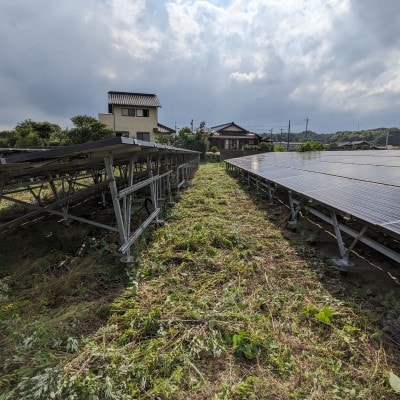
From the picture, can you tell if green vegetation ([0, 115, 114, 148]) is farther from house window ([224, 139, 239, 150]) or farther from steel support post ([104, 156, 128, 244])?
house window ([224, 139, 239, 150])

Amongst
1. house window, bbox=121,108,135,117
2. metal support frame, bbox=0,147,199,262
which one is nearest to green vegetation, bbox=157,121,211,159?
house window, bbox=121,108,135,117

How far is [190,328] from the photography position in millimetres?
2408

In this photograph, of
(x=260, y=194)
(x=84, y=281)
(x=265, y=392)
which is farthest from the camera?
(x=260, y=194)

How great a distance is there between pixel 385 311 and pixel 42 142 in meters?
23.8

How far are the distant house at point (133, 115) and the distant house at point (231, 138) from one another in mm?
13790

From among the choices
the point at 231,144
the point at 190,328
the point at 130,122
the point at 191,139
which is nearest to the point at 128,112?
the point at 130,122

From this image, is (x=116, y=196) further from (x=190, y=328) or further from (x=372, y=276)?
(x=372, y=276)

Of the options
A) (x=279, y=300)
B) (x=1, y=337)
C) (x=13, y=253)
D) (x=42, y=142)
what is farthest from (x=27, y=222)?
(x=42, y=142)

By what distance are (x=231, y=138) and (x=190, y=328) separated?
40.4m

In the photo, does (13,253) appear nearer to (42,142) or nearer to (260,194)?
(260,194)

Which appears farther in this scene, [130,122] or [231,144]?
[231,144]

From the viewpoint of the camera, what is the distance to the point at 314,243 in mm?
4586

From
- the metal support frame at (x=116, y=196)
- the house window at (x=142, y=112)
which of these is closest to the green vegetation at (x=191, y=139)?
the house window at (x=142, y=112)

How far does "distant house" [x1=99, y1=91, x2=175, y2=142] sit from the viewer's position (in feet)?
88.6
